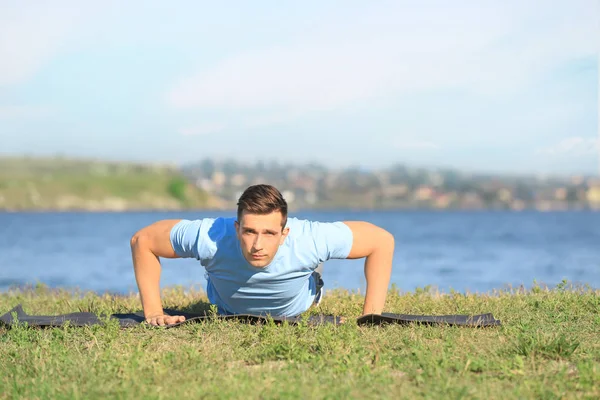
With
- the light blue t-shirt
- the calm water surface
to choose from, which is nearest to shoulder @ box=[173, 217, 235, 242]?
the light blue t-shirt

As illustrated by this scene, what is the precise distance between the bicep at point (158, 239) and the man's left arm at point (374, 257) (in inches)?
68.9

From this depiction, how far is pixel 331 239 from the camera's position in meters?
6.93

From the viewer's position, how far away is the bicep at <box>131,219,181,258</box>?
7012 millimetres

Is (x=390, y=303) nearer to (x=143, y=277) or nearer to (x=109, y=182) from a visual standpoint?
(x=143, y=277)

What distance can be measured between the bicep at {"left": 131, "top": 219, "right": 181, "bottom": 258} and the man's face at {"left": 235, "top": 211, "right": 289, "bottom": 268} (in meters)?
0.79

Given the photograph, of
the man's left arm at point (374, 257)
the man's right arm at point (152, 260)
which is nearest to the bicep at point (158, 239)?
the man's right arm at point (152, 260)

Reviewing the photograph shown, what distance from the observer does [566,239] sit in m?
59.2

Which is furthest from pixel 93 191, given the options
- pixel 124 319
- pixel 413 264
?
pixel 124 319

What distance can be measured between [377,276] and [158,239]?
221cm

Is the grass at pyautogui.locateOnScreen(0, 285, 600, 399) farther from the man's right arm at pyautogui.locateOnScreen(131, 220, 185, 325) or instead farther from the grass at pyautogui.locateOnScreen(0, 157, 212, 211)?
→ the grass at pyautogui.locateOnScreen(0, 157, 212, 211)

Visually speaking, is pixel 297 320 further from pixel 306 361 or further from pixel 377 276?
pixel 306 361

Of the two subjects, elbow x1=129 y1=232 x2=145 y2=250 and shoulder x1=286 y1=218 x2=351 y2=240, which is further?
elbow x1=129 y1=232 x2=145 y2=250

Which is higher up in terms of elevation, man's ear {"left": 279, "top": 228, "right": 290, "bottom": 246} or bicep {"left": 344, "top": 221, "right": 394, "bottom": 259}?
man's ear {"left": 279, "top": 228, "right": 290, "bottom": 246}

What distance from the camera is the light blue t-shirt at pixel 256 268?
6.79 meters
